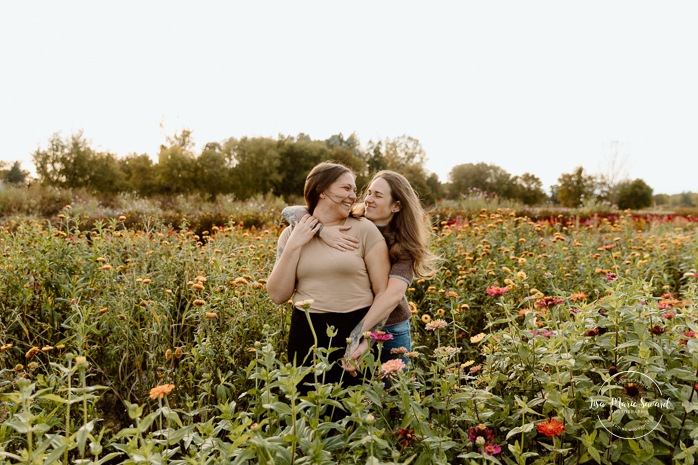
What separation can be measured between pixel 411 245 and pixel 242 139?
33562 millimetres

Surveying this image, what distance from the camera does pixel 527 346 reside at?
7.09ft

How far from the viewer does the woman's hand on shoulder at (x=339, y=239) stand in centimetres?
258

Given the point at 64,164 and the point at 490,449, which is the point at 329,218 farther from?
the point at 64,164

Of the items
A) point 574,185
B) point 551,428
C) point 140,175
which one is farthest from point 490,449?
point 574,185

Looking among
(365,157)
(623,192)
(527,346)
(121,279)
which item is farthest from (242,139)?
(527,346)

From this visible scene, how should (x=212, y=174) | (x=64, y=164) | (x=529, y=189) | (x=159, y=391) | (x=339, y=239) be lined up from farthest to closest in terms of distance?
1. (x=529, y=189)
2. (x=212, y=174)
3. (x=64, y=164)
4. (x=339, y=239)
5. (x=159, y=391)

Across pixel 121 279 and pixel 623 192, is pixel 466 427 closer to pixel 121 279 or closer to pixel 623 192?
pixel 121 279

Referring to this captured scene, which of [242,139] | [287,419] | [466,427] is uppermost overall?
[242,139]

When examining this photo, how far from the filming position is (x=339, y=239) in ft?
8.53

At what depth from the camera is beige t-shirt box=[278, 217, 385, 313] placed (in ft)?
8.43

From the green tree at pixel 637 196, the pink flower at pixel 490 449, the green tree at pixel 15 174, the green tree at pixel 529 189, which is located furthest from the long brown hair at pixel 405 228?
the green tree at pixel 15 174

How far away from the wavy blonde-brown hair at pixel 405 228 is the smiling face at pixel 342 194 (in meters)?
0.25

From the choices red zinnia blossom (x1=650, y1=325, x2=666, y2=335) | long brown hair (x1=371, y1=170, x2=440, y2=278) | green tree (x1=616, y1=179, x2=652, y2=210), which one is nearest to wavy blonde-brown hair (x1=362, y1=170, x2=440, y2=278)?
long brown hair (x1=371, y1=170, x2=440, y2=278)

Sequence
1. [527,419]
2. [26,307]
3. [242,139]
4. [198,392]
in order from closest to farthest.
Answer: [527,419] → [198,392] → [26,307] → [242,139]
